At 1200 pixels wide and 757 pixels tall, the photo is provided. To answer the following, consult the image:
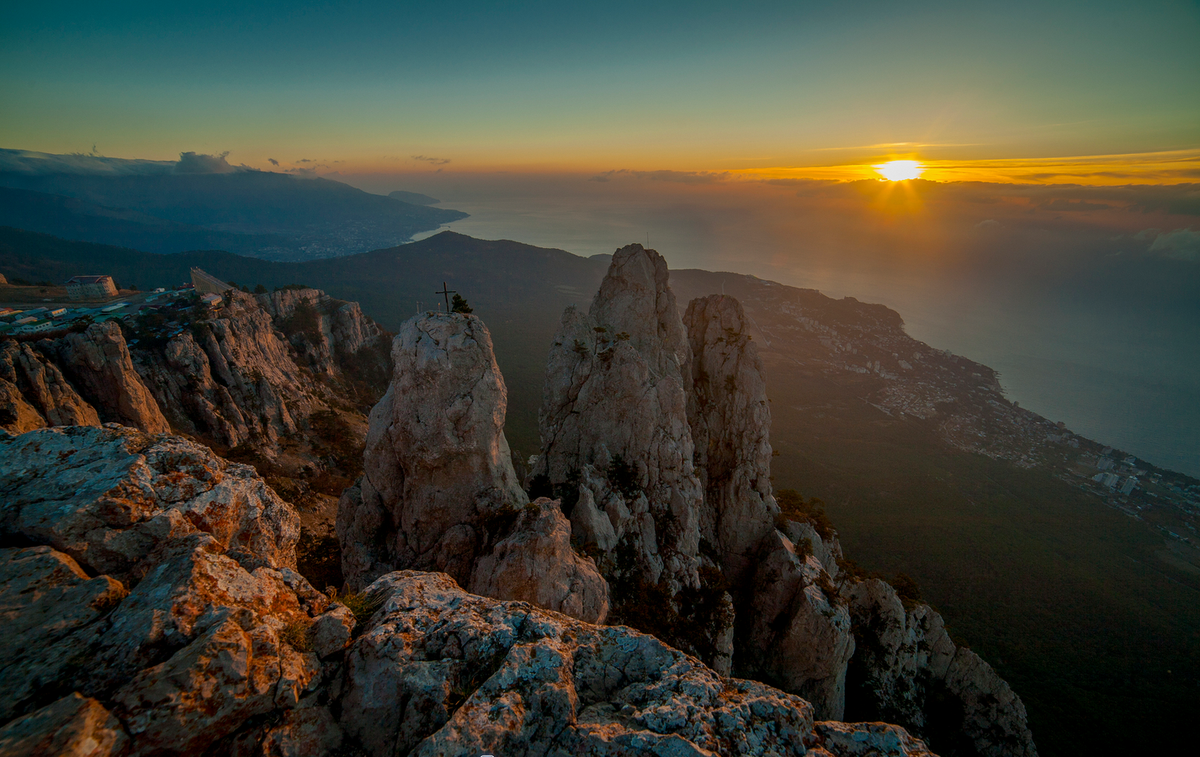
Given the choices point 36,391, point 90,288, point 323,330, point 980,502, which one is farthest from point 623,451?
point 90,288

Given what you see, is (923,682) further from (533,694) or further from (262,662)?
(262,662)

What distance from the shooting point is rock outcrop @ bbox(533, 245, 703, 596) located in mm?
23484

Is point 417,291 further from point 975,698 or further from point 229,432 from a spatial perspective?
point 975,698

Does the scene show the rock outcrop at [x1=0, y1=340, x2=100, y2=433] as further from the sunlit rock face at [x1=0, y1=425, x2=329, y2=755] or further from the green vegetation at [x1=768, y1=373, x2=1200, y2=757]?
the green vegetation at [x1=768, y1=373, x2=1200, y2=757]

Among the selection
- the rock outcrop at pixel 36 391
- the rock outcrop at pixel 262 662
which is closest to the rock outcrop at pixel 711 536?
the rock outcrop at pixel 262 662

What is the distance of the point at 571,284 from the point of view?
197125mm

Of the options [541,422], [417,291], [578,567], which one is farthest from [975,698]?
[417,291]

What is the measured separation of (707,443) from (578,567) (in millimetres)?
19870

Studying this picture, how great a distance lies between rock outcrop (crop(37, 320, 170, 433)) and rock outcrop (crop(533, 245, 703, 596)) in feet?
125

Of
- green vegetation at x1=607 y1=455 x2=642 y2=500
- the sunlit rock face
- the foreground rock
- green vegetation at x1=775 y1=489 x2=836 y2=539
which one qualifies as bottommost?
green vegetation at x1=775 y1=489 x2=836 y2=539

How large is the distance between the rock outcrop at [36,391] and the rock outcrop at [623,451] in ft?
115

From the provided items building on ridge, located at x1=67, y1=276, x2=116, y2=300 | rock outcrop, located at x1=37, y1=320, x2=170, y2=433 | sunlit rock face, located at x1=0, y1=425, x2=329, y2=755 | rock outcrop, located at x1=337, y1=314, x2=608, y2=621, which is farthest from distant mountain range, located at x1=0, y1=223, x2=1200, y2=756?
building on ridge, located at x1=67, y1=276, x2=116, y2=300

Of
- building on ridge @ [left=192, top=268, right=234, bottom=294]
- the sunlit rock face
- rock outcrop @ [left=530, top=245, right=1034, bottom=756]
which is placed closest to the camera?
the sunlit rock face

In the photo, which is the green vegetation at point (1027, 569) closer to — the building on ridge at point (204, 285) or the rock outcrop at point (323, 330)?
the rock outcrop at point (323, 330)
